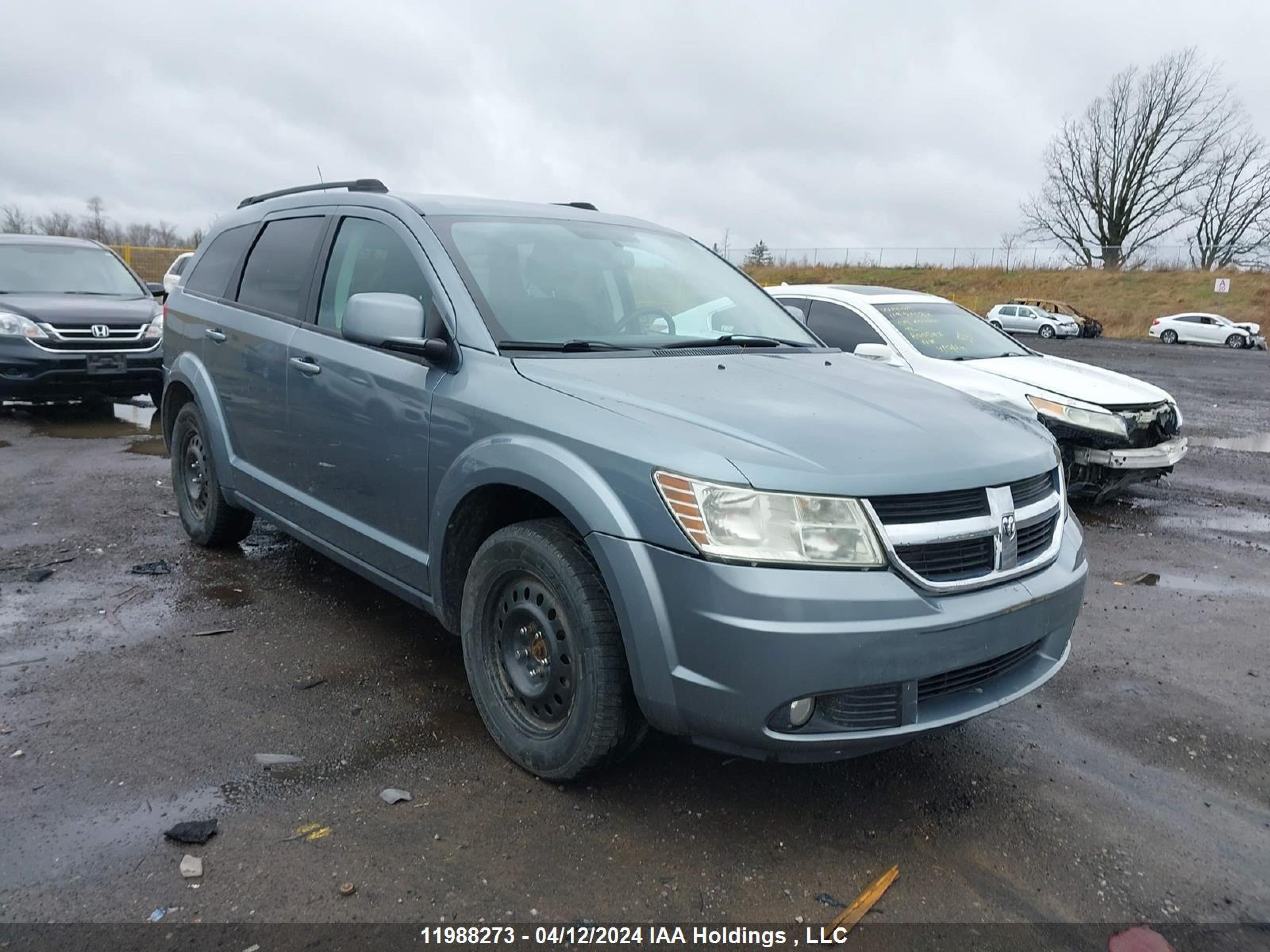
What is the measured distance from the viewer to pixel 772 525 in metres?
2.53

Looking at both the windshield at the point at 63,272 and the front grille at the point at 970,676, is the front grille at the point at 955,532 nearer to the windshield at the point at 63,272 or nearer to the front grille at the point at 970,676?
the front grille at the point at 970,676

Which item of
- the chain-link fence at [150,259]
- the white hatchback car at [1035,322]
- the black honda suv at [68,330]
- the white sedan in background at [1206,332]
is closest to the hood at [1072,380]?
the black honda suv at [68,330]

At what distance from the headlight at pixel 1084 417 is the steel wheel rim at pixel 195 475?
18.4ft

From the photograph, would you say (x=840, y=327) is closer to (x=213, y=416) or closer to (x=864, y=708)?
(x=213, y=416)

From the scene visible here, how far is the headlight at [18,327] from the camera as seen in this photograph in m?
8.99

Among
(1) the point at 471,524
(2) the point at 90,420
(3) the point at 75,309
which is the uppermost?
(3) the point at 75,309

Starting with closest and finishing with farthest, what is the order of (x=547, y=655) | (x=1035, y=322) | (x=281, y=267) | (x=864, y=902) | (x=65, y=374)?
(x=864, y=902) → (x=547, y=655) → (x=281, y=267) → (x=65, y=374) → (x=1035, y=322)

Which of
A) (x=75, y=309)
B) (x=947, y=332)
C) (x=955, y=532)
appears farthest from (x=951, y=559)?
(x=75, y=309)

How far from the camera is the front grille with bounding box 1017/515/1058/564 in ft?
9.65

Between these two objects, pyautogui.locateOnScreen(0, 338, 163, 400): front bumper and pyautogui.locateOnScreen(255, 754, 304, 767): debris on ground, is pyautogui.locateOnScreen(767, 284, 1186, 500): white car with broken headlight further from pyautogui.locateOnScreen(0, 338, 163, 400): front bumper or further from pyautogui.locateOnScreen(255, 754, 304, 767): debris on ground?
pyautogui.locateOnScreen(0, 338, 163, 400): front bumper

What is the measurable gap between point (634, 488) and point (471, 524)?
85cm

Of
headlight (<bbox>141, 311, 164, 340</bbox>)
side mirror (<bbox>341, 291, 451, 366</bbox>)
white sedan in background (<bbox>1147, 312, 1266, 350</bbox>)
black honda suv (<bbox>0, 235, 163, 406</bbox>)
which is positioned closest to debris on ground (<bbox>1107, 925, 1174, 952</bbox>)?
side mirror (<bbox>341, 291, 451, 366</bbox>)

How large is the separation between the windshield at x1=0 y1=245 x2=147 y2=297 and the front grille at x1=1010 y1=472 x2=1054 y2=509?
10.1 m

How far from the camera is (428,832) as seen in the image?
281cm
